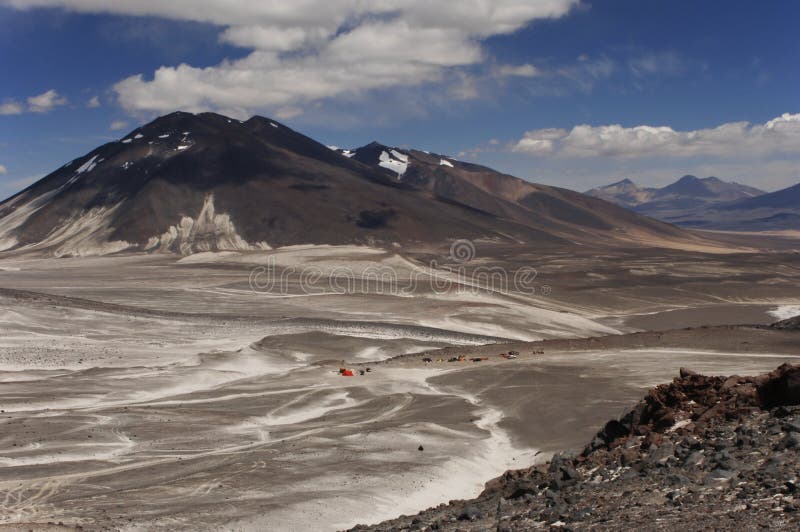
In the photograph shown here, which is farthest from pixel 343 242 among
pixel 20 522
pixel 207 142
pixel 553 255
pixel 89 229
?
pixel 20 522

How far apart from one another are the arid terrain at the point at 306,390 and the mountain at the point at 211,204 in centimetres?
6412

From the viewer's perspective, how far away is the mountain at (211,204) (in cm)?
13775

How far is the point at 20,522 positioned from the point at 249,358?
84.1ft

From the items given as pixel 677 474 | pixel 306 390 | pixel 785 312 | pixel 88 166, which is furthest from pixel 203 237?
pixel 677 474

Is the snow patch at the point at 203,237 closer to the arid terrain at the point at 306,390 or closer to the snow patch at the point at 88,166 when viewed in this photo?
the snow patch at the point at 88,166

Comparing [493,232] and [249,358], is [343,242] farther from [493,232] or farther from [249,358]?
[249,358]

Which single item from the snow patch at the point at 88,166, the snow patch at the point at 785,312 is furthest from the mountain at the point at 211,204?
the snow patch at the point at 785,312

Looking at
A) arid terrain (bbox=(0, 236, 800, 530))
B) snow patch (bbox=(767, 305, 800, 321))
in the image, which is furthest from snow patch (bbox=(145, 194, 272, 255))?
A: snow patch (bbox=(767, 305, 800, 321))

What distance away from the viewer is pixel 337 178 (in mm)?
175125

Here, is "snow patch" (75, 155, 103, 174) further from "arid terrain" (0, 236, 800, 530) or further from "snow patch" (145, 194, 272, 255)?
"arid terrain" (0, 236, 800, 530)

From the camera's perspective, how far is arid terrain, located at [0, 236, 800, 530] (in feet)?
55.4

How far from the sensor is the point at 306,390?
102ft

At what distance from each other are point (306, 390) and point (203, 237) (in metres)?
109

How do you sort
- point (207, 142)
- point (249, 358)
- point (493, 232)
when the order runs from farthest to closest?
point (207, 142) → point (493, 232) → point (249, 358)
